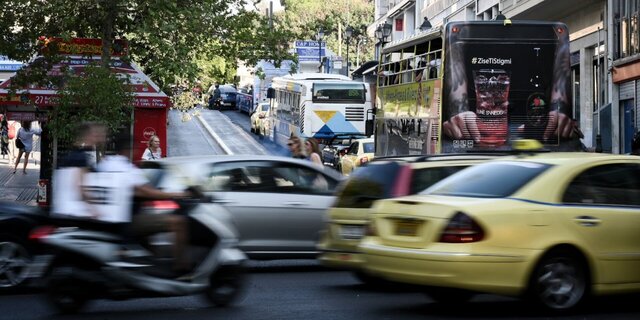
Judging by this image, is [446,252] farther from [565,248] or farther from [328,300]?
[328,300]

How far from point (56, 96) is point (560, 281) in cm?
1633

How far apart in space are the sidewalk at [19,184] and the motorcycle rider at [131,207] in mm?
15415

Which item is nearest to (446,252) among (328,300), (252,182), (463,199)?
(463,199)

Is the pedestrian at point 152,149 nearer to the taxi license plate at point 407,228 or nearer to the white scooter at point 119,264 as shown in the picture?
the white scooter at point 119,264

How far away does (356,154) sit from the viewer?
33219mm

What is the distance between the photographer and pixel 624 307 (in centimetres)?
1021

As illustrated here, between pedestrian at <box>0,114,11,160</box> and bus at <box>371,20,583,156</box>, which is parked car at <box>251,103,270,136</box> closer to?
pedestrian at <box>0,114,11,160</box>

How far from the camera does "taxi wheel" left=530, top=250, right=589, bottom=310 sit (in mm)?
9166

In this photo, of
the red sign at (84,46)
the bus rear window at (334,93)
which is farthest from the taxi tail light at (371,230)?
the bus rear window at (334,93)

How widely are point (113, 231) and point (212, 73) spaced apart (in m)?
17.9

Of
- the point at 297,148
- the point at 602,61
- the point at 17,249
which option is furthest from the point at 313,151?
the point at 602,61

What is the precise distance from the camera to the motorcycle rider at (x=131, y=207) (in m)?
9.51

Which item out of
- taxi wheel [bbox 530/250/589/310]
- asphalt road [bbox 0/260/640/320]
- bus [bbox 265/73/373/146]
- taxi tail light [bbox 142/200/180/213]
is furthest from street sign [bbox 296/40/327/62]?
taxi wheel [bbox 530/250/589/310]

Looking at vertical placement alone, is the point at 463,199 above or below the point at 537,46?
below
